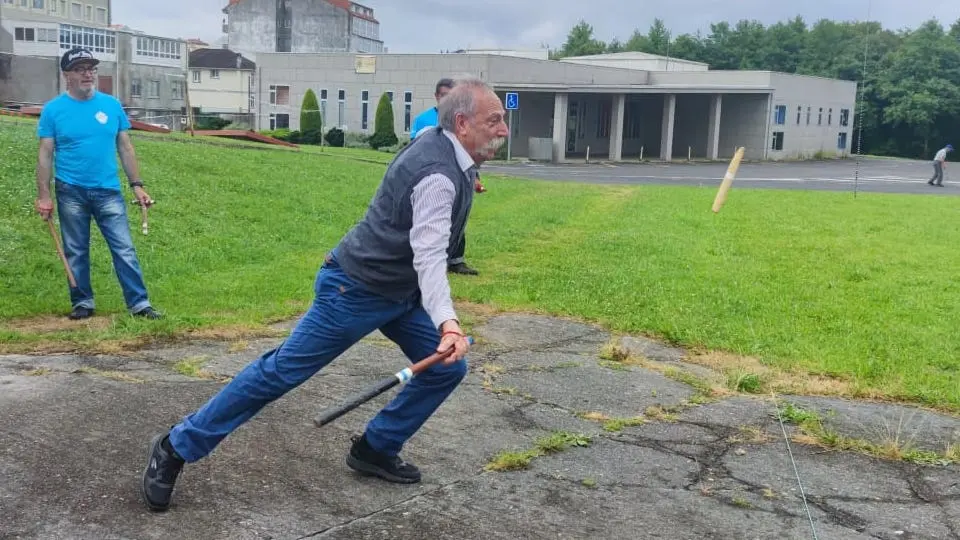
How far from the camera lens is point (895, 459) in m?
5.36

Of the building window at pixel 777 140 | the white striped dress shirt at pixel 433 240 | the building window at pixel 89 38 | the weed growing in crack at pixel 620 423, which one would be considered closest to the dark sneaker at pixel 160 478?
the white striped dress shirt at pixel 433 240

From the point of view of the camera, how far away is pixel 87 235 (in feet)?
25.8

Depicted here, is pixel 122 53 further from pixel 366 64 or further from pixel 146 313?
pixel 146 313

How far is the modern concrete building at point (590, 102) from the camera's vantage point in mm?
50938

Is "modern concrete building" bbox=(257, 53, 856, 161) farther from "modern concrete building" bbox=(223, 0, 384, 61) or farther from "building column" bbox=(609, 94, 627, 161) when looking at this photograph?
"modern concrete building" bbox=(223, 0, 384, 61)

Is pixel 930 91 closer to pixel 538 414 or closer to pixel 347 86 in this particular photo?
pixel 347 86

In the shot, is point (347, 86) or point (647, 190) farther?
point (347, 86)

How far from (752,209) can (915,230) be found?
12.5 feet

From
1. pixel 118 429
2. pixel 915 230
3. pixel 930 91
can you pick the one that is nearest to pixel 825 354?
pixel 118 429

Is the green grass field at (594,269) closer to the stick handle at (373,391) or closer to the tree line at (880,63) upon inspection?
the stick handle at (373,391)

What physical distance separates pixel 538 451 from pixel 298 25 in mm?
79510

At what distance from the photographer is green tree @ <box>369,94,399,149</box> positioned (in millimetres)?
49188

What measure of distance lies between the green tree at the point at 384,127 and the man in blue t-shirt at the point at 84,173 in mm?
41576

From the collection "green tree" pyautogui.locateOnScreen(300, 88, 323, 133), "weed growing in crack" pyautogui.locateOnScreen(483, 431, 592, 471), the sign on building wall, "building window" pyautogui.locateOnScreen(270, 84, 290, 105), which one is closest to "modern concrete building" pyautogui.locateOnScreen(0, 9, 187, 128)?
"building window" pyautogui.locateOnScreen(270, 84, 290, 105)
